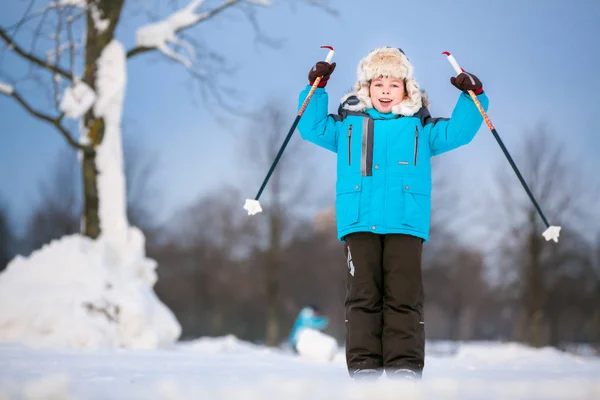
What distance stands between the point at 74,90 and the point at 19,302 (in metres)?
2.66

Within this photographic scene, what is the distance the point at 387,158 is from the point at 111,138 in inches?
210

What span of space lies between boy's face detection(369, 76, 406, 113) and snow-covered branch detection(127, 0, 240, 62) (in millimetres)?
5736

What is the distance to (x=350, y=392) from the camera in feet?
6.70

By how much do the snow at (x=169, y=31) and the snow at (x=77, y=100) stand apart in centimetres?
127

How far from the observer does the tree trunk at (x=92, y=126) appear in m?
7.74

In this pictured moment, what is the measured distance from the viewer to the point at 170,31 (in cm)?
877

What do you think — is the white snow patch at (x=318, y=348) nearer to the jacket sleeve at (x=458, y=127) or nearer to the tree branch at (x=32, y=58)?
the jacket sleeve at (x=458, y=127)

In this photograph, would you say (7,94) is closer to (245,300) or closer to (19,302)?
(19,302)

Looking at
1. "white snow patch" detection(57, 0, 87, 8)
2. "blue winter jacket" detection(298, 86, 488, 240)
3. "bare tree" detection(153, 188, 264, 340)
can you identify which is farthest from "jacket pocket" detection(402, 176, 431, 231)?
"bare tree" detection(153, 188, 264, 340)

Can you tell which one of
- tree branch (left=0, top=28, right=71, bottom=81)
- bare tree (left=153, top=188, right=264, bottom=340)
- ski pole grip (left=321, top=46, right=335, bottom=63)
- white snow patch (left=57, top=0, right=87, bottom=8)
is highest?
white snow patch (left=57, top=0, right=87, bottom=8)

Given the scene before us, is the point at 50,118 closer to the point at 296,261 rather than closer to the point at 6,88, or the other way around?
the point at 6,88

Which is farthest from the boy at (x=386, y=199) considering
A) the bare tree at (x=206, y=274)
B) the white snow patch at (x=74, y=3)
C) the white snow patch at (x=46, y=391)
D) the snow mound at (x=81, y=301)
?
the bare tree at (x=206, y=274)

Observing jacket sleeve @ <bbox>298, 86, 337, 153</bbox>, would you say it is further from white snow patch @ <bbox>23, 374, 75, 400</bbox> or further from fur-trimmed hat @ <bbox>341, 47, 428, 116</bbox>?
white snow patch @ <bbox>23, 374, 75, 400</bbox>

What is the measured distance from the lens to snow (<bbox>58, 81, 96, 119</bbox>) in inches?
299
